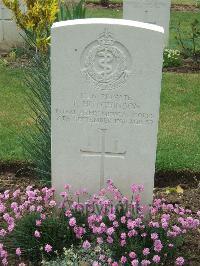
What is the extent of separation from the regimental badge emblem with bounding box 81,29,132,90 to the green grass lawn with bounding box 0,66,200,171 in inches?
64.9

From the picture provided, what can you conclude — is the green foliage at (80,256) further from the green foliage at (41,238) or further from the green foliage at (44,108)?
the green foliage at (44,108)

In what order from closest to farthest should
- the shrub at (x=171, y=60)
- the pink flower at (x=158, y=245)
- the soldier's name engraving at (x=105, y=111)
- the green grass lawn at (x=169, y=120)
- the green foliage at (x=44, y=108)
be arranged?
the pink flower at (x=158, y=245)
the soldier's name engraving at (x=105, y=111)
the green foliage at (x=44, y=108)
the green grass lawn at (x=169, y=120)
the shrub at (x=171, y=60)

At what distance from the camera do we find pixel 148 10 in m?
10.1

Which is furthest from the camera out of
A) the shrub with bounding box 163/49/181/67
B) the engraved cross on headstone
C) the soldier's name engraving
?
the shrub with bounding box 163/49/181/67

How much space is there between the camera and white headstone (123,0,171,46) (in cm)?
1011

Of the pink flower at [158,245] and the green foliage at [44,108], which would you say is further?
the green foliage at [44,108]

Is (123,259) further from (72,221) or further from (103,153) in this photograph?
(103,153)

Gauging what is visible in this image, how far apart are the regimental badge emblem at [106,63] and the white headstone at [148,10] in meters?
6.40

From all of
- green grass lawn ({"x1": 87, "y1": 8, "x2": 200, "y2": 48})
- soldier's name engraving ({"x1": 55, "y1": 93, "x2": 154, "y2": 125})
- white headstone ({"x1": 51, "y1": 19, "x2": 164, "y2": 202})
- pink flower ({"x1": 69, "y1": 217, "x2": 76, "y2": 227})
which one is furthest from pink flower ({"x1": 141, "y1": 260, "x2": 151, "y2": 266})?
green grass lawn ({"x1": 87, "y1": 8, "x2": 200, "y2": 48})

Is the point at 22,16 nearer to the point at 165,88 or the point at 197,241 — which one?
the point at 197,241

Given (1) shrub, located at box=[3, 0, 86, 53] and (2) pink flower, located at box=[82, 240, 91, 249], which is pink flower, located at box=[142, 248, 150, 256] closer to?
(2) pink flower, located at box=[82, 240, 91, 249]

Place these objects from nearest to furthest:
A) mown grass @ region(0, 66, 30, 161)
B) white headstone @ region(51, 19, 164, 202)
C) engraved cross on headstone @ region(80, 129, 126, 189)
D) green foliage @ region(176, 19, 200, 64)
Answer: white headstone @ region(51, 19, 164, 202) → engraved cross on headstone @ region(80, 129, 126, 189) → mown grass @ region(0, 66, 30, 161) → green foliage @ region(176, 19, 200, 64)

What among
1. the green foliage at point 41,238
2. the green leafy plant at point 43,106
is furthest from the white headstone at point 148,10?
the green foliage at point 41,238

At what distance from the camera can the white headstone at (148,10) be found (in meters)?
10.1
